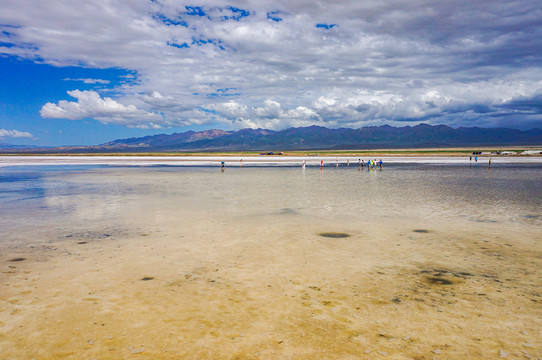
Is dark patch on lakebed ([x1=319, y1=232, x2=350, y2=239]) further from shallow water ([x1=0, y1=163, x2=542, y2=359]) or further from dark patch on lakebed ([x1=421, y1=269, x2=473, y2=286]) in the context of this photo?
dark patch on lakebed ([x1=421, y1=269, x2=473, y2=286])

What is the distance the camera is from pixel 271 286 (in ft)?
27.5

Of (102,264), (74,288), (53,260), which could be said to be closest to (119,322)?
(74,288)

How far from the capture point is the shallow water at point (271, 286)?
585cm

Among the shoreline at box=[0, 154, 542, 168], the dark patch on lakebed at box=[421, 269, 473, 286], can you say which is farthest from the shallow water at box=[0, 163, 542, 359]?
the shoreline at box=[0, 154, 542, 168]

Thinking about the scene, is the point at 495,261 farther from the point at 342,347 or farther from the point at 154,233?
the point at 154,233

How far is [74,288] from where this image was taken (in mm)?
8195

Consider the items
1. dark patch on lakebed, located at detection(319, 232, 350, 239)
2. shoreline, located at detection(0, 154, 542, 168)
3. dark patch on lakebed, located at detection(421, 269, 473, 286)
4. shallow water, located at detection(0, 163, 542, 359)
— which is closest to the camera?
shallow water, located at detection(0, 163, 542, 359)

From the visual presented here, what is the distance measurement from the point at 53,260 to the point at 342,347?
908 centimetres

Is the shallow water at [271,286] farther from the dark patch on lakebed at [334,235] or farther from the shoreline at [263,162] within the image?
the shoreline at [263,162]

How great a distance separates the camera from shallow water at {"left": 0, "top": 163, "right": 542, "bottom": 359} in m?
5.85

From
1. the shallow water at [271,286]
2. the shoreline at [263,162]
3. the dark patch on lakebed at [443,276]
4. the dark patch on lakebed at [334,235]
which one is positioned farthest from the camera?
the shoreline at [263,162]

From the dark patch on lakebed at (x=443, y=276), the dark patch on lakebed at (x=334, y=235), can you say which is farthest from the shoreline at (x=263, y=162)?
the dark patch on lakebed at (x=443, y=276)

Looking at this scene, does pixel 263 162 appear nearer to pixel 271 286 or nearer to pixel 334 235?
pixel 334 235

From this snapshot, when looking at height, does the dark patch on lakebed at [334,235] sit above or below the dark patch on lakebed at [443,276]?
below
